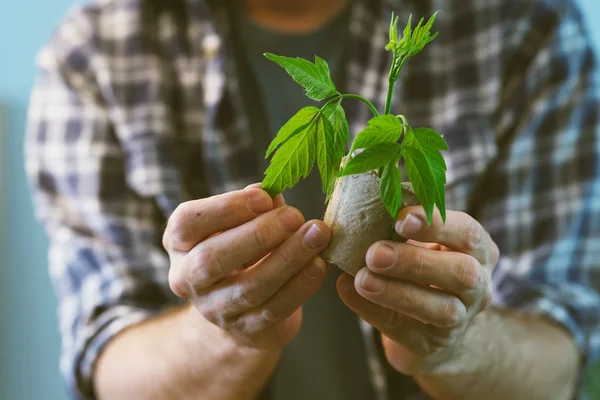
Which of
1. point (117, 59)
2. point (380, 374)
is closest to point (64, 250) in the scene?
point (117, 59)

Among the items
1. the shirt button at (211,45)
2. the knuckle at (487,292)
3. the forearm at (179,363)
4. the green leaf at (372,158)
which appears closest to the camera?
the green leaf at (372,158)

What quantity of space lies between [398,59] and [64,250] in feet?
2.18

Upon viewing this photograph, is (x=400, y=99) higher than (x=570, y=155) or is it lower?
higher

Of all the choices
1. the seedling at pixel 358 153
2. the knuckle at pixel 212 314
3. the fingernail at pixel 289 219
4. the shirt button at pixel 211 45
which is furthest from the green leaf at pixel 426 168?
the shirt button at pixel 211 45

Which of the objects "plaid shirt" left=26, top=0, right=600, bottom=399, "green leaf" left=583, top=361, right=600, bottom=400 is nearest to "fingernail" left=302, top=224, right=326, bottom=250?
"plaid shirt" left=26, top=0, right=600, bottom=399

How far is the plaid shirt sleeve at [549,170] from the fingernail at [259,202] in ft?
1.69

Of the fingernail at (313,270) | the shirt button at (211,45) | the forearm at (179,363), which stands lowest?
the forearm at (179,363)

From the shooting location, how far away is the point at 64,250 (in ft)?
3.04

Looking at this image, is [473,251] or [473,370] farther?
[473,370]

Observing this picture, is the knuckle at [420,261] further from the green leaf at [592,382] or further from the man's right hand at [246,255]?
the green leaf at [592,382]

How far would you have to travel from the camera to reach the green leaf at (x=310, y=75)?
45 centimetres

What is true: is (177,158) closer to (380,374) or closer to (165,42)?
(165,42)

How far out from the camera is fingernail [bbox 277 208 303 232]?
480 mm

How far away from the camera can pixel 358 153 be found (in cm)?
46
